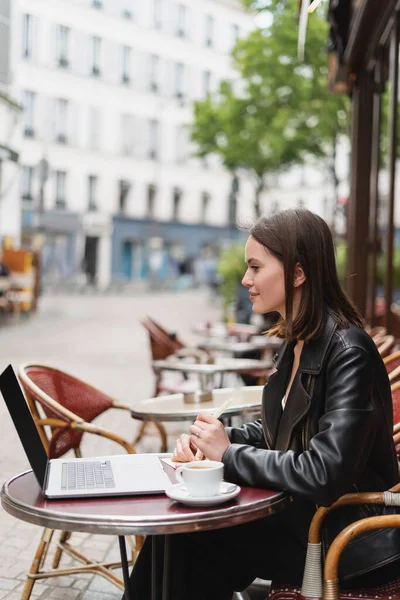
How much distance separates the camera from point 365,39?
8086 millimetres

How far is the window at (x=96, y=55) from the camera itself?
44.0 m

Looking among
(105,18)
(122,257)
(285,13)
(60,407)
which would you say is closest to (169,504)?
(60,407)

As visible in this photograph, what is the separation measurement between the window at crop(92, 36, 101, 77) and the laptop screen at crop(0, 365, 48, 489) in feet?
142

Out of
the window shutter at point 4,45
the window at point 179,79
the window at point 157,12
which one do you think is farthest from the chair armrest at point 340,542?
the window at point 179,79

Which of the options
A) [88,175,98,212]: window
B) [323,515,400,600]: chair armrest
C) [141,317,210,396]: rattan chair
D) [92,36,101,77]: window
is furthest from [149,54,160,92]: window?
[323,515,400,600]: chair armrest

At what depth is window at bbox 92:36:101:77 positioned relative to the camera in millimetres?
43991

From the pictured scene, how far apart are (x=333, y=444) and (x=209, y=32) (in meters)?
48.2

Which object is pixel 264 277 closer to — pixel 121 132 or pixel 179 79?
pixel 121 132

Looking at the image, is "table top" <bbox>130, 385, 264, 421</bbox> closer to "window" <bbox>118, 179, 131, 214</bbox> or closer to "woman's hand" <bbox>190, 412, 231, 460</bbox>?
"woman's hand" <bbox>190, 412, 231, 460</bbox>

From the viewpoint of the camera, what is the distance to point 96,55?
4466 centimetres

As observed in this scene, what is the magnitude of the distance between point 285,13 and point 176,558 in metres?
16.9

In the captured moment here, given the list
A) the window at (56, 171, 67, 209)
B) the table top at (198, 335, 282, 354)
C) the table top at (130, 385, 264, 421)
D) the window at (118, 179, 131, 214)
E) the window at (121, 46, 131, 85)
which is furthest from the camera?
the window at (118, 179, 131, 214)

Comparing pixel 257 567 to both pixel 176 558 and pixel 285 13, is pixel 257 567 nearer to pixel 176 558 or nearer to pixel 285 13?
pixel 176 558

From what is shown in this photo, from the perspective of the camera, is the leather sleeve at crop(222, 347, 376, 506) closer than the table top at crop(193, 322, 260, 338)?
Yes
